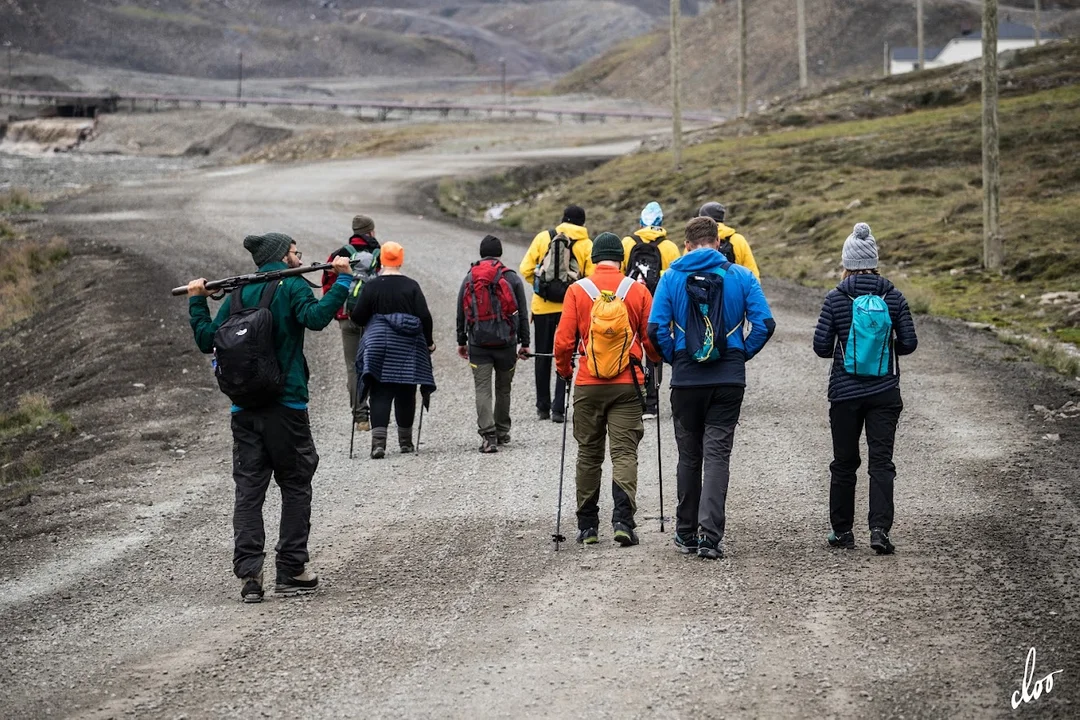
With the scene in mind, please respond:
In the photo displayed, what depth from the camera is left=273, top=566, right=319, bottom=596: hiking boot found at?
27.7ft

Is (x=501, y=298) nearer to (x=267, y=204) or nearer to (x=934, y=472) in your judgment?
(x=934, y=472)

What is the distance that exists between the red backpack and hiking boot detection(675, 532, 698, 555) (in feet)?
14.0

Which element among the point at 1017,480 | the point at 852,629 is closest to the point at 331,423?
the point at 1017,480

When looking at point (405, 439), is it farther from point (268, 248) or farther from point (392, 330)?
point (268, 248)

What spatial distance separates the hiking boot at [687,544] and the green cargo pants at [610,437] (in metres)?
0.42

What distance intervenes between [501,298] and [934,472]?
4.25 meters

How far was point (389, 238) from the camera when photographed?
A: 29.2 meters

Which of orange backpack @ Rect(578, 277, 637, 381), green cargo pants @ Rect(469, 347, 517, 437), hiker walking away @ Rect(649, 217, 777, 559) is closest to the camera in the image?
hiker walking away @ Rect(649, 217, 777, 559)

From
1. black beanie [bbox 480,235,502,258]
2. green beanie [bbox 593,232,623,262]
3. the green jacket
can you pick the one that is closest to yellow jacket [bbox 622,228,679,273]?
black beanie [bbox 480,235,502,258]

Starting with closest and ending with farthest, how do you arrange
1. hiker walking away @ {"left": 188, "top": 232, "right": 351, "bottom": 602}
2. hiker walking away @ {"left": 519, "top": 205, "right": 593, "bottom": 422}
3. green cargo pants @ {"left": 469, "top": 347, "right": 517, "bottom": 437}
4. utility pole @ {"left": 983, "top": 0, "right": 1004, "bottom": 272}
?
hiker walking away @ {"left": 188, "top": 232, "right": 351, "bottom": 602} → green cargo pants @ {"left": 469, "top": 347, "right": 517, "bottom": 437} → hiker walking away @ {"left": 519, "top": 205, "right": 593, "bottom": 422} → utility pole @ {"left": 983, "top": 0, "right": 1004, "bottom": 272}

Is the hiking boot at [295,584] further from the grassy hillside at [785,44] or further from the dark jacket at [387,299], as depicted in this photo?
the grassy hillside at [785,44]

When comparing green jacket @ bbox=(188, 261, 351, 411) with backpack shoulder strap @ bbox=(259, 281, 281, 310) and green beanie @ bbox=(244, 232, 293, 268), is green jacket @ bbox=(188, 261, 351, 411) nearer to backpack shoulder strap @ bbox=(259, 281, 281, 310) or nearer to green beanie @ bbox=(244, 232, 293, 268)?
backpack shoulder strap @ bbox=(259, 281, 281, 310)

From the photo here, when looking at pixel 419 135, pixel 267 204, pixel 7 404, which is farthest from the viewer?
pixel 419 135

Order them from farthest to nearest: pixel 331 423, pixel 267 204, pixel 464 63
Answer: pixel 464 63, pixel 267 204, pixel 331 423
